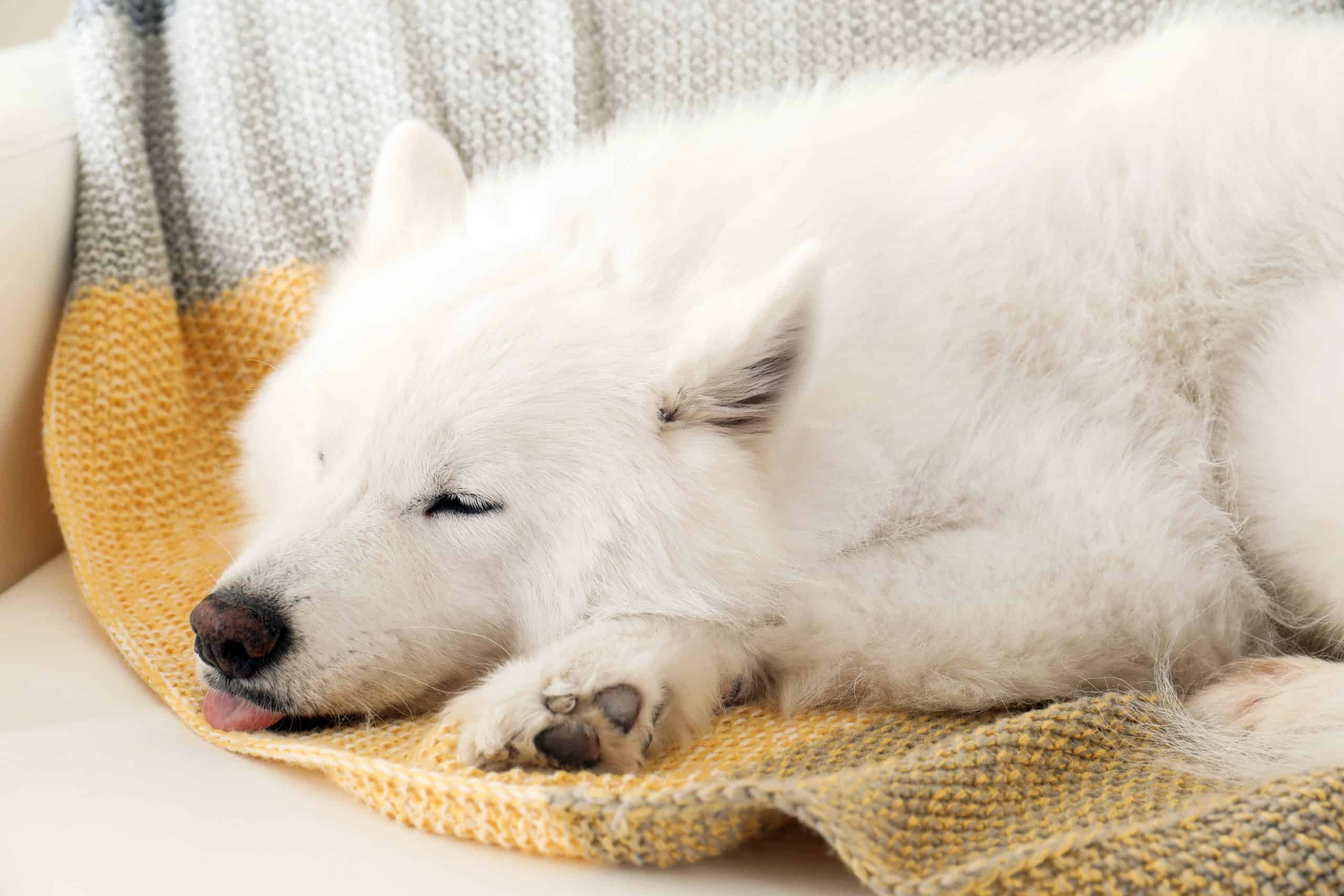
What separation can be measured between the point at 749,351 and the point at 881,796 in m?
0.64

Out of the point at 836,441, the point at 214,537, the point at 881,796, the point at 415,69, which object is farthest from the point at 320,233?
the point at 881,796

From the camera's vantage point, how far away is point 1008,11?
8.11ft

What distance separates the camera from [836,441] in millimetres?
1693

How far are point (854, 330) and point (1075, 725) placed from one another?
0.69 metres

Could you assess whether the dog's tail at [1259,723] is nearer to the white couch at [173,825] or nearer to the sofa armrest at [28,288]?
the white couch at [173,825]

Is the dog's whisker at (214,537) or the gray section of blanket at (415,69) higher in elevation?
the gray section of blanket at (415,69)

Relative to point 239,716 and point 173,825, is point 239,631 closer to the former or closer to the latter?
point 239,716

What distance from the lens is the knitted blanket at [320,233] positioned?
1323 mm

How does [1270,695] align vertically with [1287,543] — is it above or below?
below

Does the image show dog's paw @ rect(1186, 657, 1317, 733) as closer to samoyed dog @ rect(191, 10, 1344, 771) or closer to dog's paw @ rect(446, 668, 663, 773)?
samoyed dog @ rect(191, 10, 1344, 771)

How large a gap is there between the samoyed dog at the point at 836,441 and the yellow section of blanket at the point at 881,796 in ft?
0.25

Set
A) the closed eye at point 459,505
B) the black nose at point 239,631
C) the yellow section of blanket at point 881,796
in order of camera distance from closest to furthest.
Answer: the yellow section of blanket at point 881,796, the black nose at point 239,631, the closed eye at point 459,505

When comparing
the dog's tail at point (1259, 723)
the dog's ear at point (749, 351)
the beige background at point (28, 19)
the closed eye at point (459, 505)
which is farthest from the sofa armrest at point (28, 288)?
the dog's tail at point (1259, 723)

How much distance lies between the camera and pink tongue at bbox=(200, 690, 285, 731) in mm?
1516
